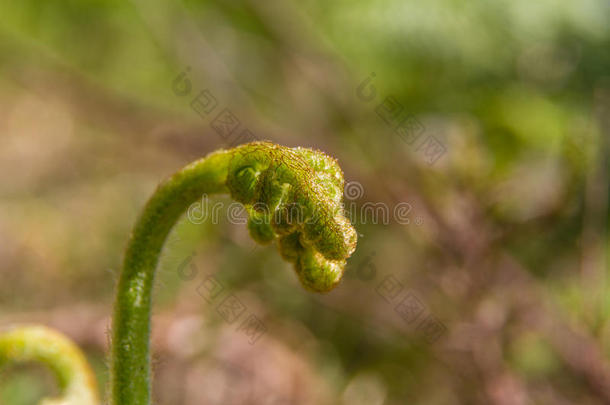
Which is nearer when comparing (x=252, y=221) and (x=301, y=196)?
(x=301, y=196)

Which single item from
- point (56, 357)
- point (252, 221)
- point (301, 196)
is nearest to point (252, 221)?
point (252, 221)

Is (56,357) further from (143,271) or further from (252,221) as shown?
(252,221)

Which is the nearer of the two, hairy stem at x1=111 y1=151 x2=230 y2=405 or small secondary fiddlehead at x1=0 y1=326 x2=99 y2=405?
hairy stem at x1=111 y1=151 x2=230 y2=405

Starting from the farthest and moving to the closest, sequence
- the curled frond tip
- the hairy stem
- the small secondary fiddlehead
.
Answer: the small secondary fiddlehead, the hairy stem, the curled frond tip

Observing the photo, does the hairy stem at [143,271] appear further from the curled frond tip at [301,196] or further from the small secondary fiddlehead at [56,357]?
the small secondary fiddlehead at [56,357]

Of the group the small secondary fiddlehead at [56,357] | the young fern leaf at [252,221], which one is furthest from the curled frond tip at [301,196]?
the small secondary fiddlehead at [56,357]

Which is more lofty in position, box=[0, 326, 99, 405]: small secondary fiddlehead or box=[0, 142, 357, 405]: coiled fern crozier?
box=[0, 326, 99, 405]: small secondary fiddlehead

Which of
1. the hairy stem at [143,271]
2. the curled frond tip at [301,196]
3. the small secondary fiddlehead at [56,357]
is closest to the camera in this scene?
the curled frond tip at [301,196]

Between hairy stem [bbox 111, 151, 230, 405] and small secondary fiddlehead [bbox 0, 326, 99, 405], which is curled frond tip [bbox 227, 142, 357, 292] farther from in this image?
small secondary fiddlehead [bbox 0, 326, 99, 405]

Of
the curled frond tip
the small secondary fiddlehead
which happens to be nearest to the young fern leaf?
the curled frond tip
